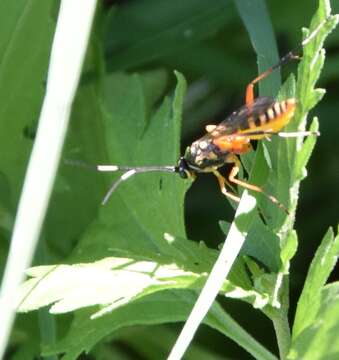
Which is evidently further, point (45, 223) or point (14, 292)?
point (45, 223)

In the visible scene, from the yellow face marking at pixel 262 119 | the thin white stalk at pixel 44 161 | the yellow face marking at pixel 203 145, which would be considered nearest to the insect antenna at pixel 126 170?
the yellow face marking at pixel 203 145

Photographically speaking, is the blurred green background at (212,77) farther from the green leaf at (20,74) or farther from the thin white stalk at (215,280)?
the thin white stalk at (215,280)

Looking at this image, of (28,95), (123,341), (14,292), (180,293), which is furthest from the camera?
(123,341)

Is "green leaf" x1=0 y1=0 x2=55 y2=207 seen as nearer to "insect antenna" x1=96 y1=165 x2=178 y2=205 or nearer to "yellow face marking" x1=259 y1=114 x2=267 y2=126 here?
"insect antenna" x1=96 y1=165 x2=178 y2=205

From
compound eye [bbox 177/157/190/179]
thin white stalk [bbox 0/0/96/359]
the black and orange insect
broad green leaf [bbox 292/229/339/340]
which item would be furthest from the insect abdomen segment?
thin white stalk [bbox 0/0/96/359]

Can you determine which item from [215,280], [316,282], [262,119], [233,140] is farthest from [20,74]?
[316,282]

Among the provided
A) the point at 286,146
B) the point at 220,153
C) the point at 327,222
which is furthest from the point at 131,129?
the point at 327,222

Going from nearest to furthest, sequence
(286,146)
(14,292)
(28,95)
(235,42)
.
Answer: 1. (14,292)
2. (286,146)
3. (28,95)
4. (235,42)

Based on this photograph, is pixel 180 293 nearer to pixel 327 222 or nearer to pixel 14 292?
pixel 14 292
